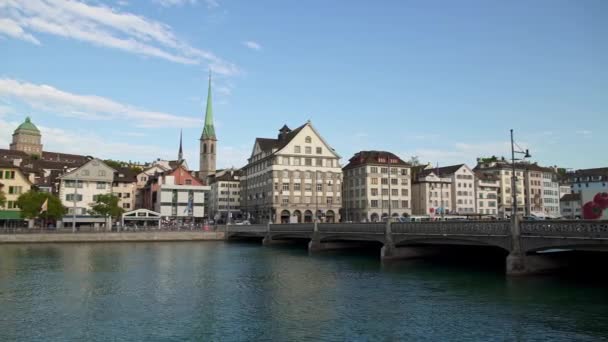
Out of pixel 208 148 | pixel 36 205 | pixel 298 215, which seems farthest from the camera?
pixel 208 148

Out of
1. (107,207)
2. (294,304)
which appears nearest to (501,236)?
(294,304)

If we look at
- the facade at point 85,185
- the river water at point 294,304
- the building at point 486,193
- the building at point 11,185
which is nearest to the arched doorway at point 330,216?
the building at point 486,193

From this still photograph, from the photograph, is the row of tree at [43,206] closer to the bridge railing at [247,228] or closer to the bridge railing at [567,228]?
the bridge railing at [247,228]

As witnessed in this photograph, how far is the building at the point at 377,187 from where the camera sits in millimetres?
127188

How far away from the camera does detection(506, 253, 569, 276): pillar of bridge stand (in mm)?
39031

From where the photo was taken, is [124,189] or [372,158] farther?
[372,158]

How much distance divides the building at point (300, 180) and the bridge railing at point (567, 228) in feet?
267

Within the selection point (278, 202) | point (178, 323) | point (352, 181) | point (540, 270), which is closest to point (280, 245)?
point (278, 202)

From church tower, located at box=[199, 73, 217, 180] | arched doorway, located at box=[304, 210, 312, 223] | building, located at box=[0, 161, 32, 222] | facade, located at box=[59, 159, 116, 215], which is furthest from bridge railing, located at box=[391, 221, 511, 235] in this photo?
church tower, located at box=[199, 73, 217, 180]

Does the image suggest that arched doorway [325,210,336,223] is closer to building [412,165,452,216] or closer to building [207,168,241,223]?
building [412,165,452,216]

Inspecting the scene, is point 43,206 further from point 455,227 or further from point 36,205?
point 455,227

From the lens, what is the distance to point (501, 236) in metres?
39.8

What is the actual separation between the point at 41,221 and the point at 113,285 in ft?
257

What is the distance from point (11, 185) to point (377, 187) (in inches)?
3218
